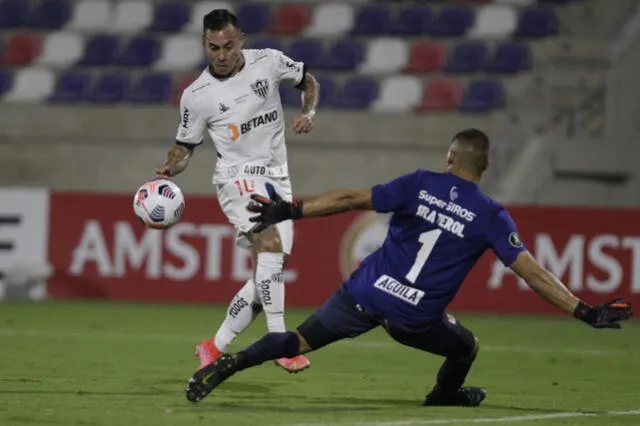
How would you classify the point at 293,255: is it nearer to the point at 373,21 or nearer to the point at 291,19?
the point at 373,21

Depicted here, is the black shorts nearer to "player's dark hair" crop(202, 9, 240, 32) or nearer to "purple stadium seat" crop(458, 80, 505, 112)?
"player's dark hair" crop(202, 9, 240, 32)

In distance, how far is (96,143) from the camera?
792 inches

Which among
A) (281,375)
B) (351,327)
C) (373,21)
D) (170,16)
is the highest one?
(373,21)

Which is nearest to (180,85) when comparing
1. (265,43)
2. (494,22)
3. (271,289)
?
(265,43)

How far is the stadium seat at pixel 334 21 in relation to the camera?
21.9 metres

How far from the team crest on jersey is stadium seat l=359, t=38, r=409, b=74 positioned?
486 inches

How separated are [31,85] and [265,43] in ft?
12.5

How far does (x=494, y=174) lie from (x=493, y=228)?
12.2 m

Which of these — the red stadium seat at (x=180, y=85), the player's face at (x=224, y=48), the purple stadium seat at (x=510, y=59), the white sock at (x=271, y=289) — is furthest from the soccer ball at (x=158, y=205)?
the purple stadium seat at (x=510, y=59)

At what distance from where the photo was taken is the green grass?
7337 millimetres

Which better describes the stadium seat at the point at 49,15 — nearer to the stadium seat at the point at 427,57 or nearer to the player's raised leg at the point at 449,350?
the stadium seat at the point at 427,57

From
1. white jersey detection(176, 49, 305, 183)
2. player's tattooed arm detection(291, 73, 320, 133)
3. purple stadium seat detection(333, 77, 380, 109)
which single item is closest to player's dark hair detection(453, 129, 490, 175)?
player's tattooed arm detection(291, 73, 320, 133)

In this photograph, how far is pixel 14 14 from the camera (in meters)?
22.7

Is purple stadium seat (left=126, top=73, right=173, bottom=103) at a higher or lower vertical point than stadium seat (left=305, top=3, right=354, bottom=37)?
lower
